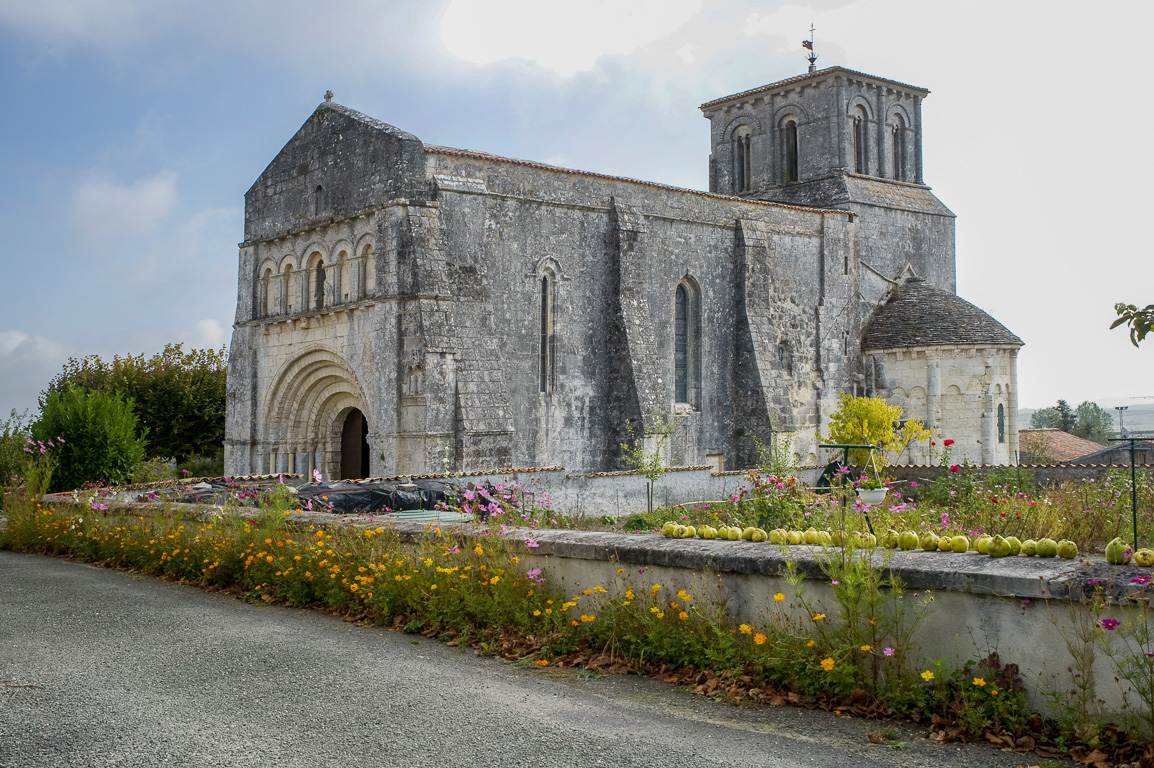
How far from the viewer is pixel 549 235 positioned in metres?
20.9

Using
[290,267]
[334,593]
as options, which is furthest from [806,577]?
[290,267]

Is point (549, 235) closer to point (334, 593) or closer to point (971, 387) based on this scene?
point (971, 387)

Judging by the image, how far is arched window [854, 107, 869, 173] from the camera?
3023 cm

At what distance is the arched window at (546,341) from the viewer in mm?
20828

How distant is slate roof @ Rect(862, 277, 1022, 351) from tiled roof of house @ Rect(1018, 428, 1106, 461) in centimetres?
890

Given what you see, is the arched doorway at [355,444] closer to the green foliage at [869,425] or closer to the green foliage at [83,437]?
the green foliage at [83,437]

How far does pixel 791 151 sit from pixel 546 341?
13924 mm

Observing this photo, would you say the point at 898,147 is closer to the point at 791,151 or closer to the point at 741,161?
the point at 791,151

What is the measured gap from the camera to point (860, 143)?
99.5ft

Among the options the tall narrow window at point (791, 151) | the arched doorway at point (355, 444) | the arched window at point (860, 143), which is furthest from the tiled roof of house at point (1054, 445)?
the arched doorway at point (355, 444)

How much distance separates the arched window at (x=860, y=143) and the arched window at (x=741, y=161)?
10.9 ft

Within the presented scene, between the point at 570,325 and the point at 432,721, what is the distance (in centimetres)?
1627

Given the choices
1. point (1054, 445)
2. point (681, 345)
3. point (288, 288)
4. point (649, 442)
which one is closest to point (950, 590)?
point (649, 442)

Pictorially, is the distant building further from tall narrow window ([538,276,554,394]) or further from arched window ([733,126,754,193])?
tall narrow window ([538,276,554,394])
